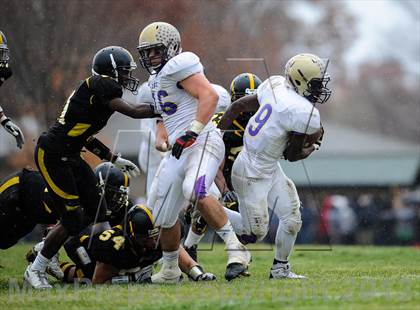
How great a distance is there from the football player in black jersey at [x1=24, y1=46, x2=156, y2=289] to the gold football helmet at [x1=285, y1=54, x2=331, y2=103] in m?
1.08

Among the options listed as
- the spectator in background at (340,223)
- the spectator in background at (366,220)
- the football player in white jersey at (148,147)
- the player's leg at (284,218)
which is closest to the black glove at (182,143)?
the player's leg at (284,218)

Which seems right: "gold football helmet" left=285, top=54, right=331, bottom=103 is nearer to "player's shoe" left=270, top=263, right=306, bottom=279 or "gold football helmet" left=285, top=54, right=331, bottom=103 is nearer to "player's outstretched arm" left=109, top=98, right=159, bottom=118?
A: "player's outstretched arm" left=109, top=98, right=159, bottom=118

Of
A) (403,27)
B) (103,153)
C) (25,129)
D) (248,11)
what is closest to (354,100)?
(403,27)

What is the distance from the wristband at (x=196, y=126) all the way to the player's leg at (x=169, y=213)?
0.32 m

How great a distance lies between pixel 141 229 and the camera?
21.9 ft

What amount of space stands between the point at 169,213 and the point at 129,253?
45 centimetres

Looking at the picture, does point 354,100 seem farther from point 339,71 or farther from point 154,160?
point 154,160

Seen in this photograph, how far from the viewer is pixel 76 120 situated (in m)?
6.88

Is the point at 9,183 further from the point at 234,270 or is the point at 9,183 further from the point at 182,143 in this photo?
the point at 234,270

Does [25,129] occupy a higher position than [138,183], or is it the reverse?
[25,129]

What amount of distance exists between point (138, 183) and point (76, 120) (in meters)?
10.3

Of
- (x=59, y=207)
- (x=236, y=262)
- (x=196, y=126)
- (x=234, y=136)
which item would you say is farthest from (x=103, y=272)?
(x=234, y=136)

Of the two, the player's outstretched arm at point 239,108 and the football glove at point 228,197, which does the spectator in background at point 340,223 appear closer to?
the football glove at point 228,197

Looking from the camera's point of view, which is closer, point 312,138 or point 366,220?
point 312,138
